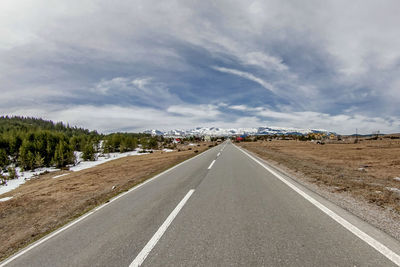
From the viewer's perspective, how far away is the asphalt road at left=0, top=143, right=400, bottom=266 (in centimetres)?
274

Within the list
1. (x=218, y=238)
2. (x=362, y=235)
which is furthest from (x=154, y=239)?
(x=362, y=235)

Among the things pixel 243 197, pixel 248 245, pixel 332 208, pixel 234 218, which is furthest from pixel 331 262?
pixel 243 197

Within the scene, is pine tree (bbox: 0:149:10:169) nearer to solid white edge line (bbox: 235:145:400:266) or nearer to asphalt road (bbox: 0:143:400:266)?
asphalt road (bbox: 0:143:400:266)

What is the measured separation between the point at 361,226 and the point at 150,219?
15.5 feet

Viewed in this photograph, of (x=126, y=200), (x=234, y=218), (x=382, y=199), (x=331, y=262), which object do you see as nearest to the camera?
(x=331, y=262)

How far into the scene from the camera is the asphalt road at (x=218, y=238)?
108 inches

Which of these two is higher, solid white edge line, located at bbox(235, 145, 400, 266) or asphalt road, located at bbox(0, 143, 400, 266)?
solid white edge line, located at bbox(235, 145, 400, 266)

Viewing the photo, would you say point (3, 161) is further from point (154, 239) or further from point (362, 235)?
point (362, 235)

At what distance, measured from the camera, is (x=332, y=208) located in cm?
455

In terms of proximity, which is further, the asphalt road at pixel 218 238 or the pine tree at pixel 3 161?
the pine tree at pixel 3 161

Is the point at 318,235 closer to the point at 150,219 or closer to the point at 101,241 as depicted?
the point at 150,219

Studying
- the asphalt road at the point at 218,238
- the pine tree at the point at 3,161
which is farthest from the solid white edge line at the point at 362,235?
the pine tree at the point at 3,161

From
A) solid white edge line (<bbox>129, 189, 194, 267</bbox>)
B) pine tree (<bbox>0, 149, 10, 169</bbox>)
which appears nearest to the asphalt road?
solid white edge line (<bbox>129, 189, 194, 267</bbox>)

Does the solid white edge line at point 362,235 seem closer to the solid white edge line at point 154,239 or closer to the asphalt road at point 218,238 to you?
the asphalt road at point 218,238
